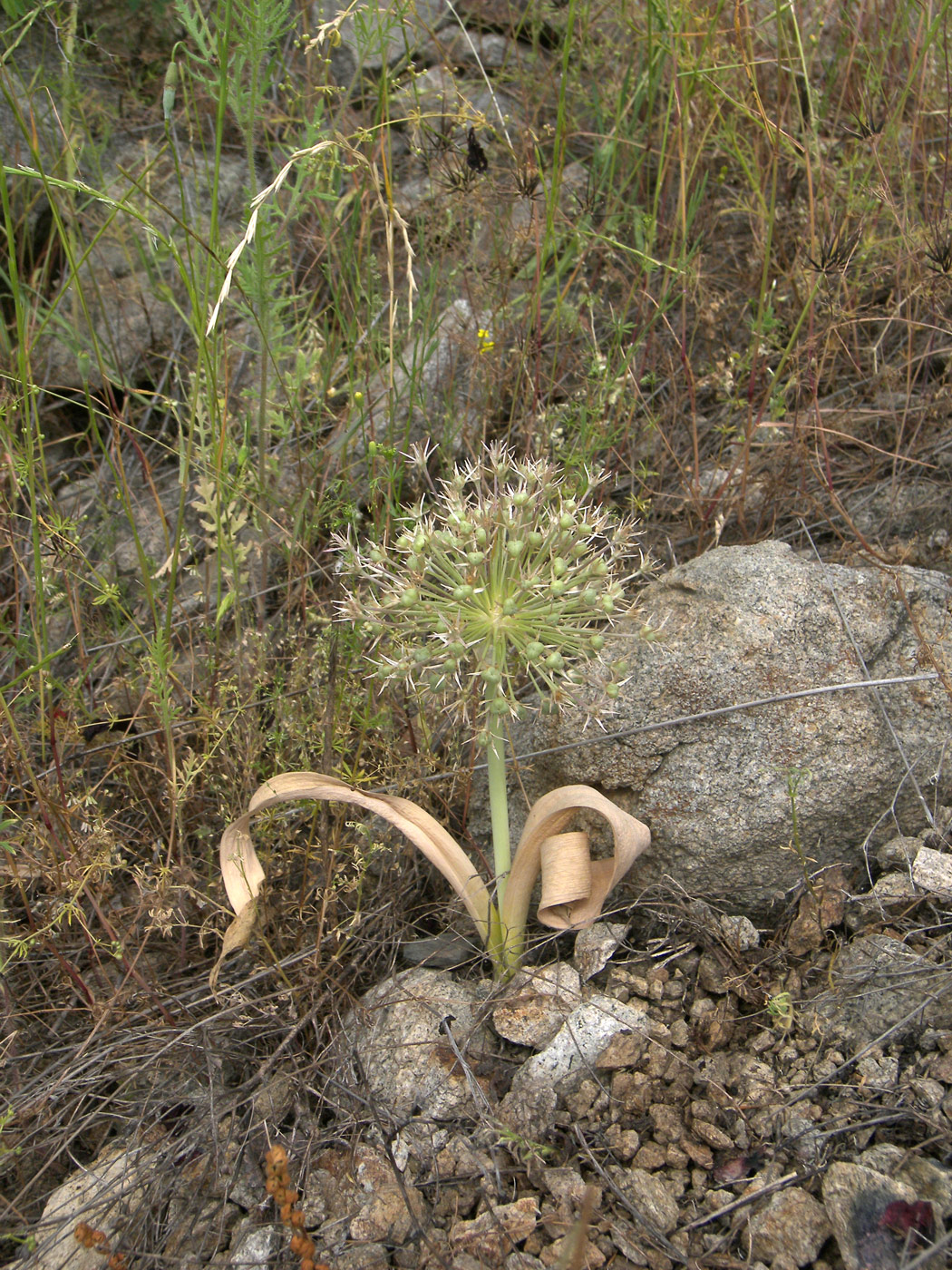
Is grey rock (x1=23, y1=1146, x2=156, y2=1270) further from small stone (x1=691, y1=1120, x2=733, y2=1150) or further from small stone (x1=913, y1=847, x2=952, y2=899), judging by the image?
small stone (x1=913, y1=847, x2=952, y2=899)

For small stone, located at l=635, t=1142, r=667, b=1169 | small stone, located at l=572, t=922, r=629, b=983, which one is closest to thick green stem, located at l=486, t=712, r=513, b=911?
small stone, located at l=572, t=922, r=629, b=983

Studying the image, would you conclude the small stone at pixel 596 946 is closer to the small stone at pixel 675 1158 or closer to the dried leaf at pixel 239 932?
the small stone at pixel 675 1158

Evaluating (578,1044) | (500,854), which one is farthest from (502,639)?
(578,1044)

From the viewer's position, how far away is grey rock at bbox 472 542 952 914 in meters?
2.52

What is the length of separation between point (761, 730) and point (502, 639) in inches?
34.9

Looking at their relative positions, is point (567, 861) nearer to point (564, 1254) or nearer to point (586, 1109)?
point (586, 1109)

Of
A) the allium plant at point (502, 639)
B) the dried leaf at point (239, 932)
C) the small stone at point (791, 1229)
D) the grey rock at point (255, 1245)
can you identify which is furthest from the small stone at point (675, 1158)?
the dried leaf at point (239, 932)

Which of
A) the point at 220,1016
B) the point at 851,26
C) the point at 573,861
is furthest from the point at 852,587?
the point at 851,26

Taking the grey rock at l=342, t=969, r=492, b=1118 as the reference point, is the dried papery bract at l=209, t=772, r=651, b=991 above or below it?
above

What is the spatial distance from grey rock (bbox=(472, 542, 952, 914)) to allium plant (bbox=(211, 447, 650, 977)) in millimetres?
318

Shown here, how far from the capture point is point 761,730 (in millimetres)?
2576

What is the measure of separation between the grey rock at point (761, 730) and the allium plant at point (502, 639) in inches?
12.5

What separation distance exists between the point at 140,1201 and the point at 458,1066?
0.83 m

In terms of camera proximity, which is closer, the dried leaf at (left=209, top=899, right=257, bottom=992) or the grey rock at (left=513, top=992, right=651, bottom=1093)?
the grey rock at (left=513, top=992, right=651, bottom=1093)
